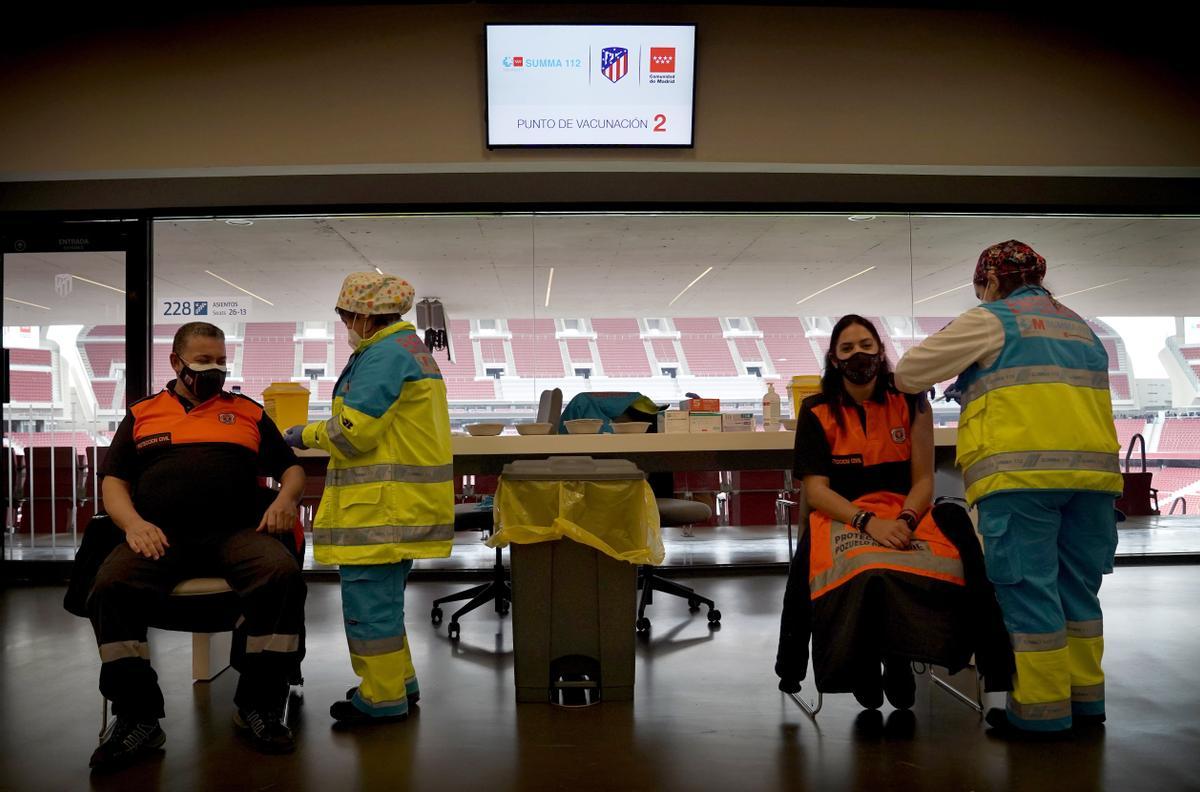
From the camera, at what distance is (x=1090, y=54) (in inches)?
200

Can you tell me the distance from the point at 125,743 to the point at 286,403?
1583 mm

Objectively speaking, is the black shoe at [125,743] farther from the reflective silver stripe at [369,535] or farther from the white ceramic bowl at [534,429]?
the white ceramic bowl at [534,429]

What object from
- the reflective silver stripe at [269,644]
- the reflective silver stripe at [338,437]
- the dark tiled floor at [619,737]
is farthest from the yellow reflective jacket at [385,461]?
the dark tiled floor at [619,737]

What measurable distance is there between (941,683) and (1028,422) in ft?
3.86

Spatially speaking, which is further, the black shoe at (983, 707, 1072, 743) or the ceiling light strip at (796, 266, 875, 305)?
the ceiling light strip at (796, 266, 875, 305)

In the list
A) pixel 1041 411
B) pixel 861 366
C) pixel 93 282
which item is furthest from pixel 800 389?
pixel 93 282

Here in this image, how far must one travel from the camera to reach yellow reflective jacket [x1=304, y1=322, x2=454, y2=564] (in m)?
2.56

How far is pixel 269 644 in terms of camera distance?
8.26 ft

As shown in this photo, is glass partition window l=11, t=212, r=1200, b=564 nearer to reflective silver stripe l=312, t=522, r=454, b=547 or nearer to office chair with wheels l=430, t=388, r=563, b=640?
office chair with wheels l=430, t=388, r=563, b=640

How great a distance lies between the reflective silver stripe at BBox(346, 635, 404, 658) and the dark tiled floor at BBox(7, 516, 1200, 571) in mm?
2999

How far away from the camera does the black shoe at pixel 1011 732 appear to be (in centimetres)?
251

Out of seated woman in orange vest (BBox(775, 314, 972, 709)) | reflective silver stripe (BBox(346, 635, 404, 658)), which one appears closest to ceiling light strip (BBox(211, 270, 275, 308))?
reflective silver stripe (BBox(346, 635, 404, 658))

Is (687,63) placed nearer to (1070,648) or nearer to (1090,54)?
(1090,54)

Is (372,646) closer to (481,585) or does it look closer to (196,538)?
(196,538)
